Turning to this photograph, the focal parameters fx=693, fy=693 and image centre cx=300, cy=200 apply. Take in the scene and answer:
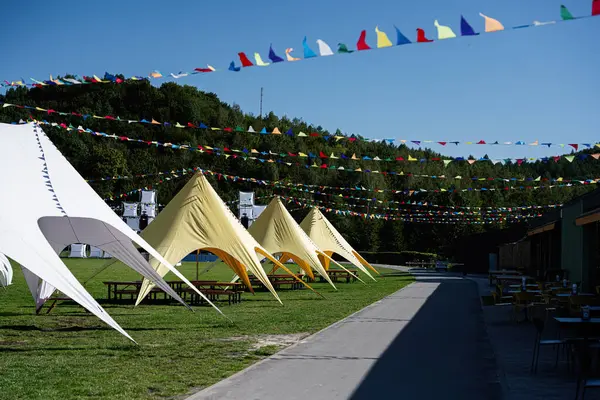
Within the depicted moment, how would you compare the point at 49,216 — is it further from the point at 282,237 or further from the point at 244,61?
the point at 282,237

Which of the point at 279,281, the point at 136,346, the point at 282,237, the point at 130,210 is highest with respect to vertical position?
the point at 130,210

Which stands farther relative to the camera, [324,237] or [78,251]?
[78,251]

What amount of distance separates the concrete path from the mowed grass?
0.55 m

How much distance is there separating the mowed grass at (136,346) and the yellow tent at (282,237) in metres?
4.77

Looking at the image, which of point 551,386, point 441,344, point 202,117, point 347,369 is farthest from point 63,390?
point 202,117

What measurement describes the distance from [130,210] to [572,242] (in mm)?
46454

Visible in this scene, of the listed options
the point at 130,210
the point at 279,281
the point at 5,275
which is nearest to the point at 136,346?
the point at 279,281

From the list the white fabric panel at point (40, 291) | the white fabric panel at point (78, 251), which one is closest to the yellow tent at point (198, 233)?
the white fabric panel at point (40, 291)

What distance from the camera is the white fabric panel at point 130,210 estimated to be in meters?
61.3

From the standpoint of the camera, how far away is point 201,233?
17516 mm

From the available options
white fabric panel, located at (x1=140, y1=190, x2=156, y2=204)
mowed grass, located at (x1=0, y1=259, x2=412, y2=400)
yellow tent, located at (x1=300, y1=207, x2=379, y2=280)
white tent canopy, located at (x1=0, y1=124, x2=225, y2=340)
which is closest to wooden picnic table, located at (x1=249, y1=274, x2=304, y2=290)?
yellow tent, located at (x1=300, y1=207, x2=379, y2=280)

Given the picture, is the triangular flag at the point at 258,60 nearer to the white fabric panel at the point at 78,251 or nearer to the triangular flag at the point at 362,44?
the triangular flag at the point at 362,44

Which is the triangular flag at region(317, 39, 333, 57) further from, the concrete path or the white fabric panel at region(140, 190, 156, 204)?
the white fabric panel at region(140, 190, 156, 204)

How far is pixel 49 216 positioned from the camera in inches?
450
